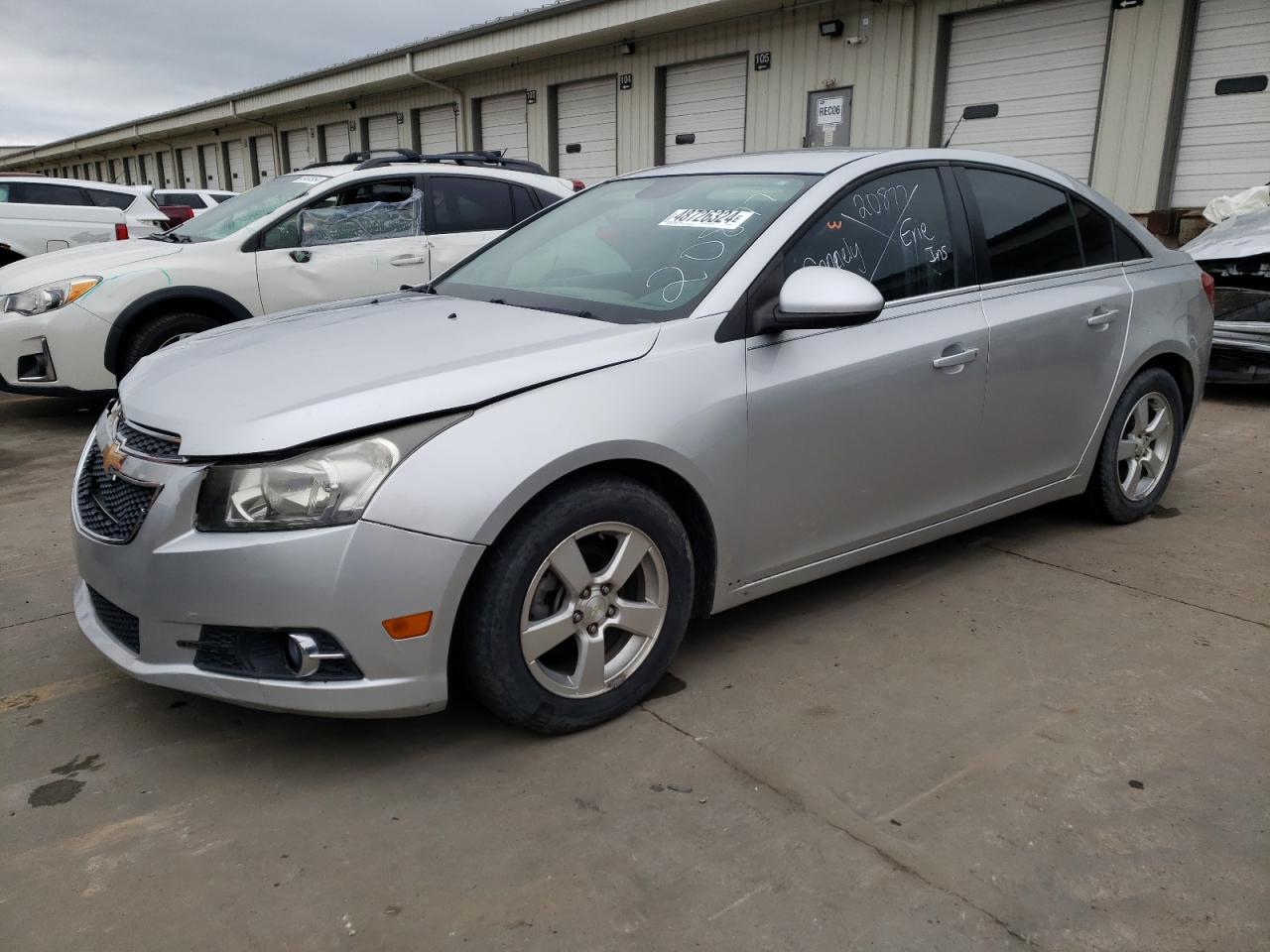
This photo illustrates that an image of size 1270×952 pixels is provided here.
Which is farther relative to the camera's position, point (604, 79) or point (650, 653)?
point (604, 79)

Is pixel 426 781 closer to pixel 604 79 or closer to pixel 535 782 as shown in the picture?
pixel 535 782

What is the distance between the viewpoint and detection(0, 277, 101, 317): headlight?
6.09 metres

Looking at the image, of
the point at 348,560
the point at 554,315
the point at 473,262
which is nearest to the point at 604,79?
the point at 473,262

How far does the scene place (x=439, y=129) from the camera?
1962 centimetres

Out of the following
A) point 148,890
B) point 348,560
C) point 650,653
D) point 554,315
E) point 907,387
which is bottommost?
point 148,890

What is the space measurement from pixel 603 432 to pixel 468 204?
524 centimetres

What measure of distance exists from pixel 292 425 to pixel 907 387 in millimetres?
1953

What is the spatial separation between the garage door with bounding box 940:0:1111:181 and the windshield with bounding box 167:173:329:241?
24.4ft

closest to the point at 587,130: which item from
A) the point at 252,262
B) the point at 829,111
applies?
the point at 829,111

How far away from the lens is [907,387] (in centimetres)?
328

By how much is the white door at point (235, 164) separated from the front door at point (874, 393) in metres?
28.7

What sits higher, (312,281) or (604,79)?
(604,79)

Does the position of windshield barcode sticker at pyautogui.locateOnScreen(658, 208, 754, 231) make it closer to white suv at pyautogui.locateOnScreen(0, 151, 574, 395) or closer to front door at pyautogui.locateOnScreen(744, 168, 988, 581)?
front door at pyautogui.locateOnScreen(744, 168, 988, 581)

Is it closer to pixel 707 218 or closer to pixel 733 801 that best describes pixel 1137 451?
pixel 707 218
